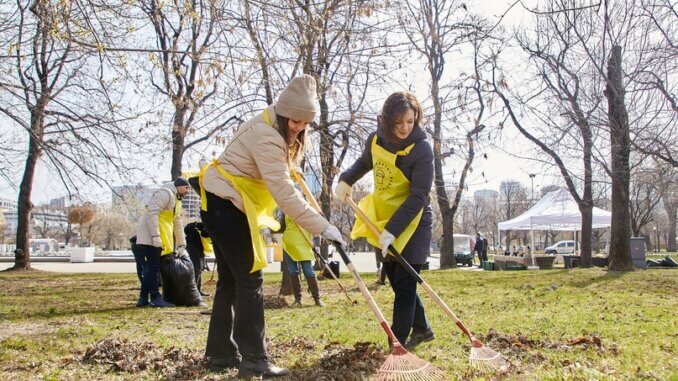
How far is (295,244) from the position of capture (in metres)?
8.09

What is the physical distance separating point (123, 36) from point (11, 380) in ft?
15.4

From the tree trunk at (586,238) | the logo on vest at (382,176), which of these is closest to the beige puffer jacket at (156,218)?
the logo on vest at (382,176)

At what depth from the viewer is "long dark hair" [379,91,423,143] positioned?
414 centimetres

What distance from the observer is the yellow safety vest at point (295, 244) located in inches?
315

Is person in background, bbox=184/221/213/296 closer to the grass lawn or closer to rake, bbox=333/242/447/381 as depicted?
the grass lawn

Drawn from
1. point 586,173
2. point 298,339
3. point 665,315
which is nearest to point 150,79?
point 298,339

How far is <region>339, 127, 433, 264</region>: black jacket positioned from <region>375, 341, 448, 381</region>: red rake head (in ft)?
3.13

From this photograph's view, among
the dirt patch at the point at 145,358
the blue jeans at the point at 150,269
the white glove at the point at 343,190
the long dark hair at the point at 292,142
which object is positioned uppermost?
the long dark hair at the point at 292,142

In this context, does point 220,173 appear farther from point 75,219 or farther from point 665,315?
point 75,219

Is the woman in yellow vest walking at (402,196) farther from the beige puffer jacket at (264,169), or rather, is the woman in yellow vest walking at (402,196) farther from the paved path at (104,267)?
the paved path at (104,267)

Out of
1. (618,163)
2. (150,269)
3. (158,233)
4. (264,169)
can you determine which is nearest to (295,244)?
(158,233)

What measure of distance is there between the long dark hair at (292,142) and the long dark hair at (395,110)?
687 mm

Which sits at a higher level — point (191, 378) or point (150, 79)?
point (150, 79)

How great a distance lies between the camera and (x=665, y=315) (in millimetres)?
5812
